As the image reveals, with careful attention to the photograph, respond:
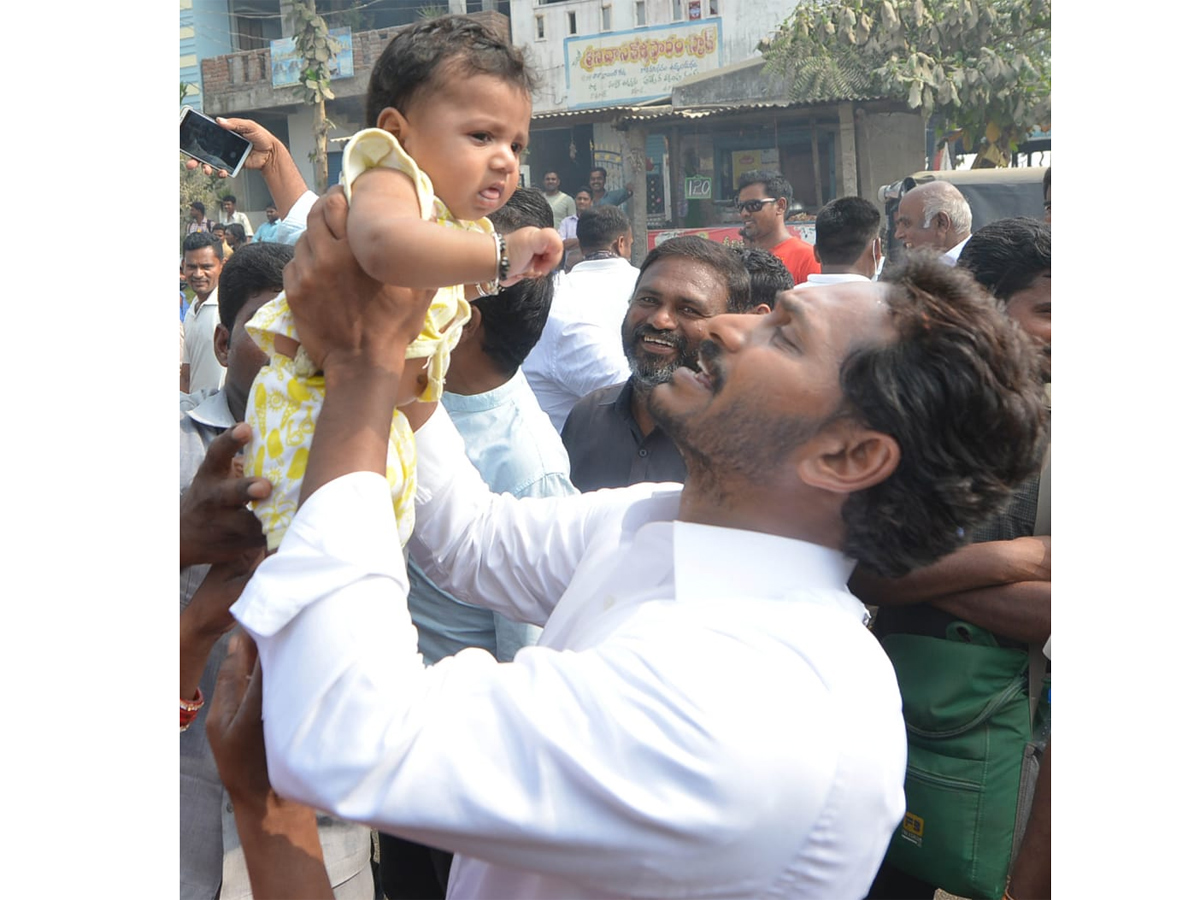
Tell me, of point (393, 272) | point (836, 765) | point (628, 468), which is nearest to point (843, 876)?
point (836, 765)

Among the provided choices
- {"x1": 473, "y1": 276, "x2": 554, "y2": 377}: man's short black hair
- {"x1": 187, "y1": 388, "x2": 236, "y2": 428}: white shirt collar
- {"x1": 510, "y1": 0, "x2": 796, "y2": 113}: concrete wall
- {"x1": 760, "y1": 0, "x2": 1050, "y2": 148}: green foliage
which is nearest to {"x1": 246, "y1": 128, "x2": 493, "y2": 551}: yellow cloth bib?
{"x1": 187, "y1": 388, "x2": 236, "y2": 428}: white shirt collar

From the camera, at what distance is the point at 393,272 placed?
63.5 inches

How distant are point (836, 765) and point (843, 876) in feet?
0.56

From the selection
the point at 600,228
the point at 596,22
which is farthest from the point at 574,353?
the point at 596,22

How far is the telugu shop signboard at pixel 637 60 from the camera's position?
985 inches

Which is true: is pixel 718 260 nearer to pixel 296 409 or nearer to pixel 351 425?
pixel 296 409

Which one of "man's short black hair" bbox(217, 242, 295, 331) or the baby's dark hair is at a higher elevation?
the baby's dark hair

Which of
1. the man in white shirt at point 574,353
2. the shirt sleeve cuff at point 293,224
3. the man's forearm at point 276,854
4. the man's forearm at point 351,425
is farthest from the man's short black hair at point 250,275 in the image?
the man's forearm at point 276,854

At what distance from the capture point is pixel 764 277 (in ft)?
12.9

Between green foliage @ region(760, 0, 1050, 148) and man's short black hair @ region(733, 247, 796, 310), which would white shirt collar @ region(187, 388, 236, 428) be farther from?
green foliage @ region(760, 0, 1050, 148)

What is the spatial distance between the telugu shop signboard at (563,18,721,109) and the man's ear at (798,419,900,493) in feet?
80.7

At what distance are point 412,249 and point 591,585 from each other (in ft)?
2.04

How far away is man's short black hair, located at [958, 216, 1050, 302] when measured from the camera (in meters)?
2.77

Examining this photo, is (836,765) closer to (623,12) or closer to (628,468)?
(628,468)
